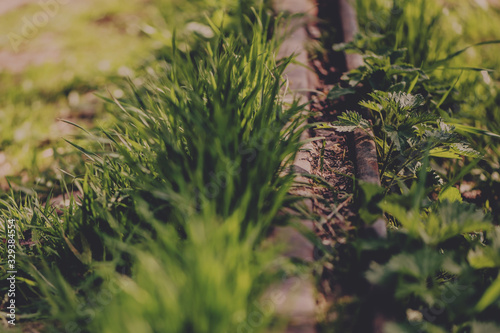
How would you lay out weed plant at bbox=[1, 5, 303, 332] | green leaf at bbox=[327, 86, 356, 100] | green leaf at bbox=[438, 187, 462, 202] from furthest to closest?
green leaf at bbox=[327, 86, 356, 100]
green leaf at bbox=[438, 187, 462, 202]
weed plant at bbox=[1, 5, 303, 332]

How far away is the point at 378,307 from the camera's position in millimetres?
1129

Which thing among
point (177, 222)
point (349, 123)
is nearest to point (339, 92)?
point (349, 123)

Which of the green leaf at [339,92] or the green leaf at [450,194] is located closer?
the green leaf at [450,194]

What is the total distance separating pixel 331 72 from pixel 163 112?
1066 mm

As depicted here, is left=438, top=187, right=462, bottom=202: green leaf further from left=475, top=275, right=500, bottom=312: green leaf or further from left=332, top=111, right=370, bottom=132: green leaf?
left=475, top=275, right=500, bottom=312: green leaf

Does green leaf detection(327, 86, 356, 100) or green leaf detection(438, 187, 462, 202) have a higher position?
green leaf detection(327, 86, 356, 100)

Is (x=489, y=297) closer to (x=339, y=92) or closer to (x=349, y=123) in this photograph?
(x=349, y=123)

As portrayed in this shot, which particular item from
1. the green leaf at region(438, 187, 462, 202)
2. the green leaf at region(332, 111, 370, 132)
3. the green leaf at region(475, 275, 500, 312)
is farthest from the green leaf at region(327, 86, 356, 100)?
the green leaf at region(475, 275, 500, 312)

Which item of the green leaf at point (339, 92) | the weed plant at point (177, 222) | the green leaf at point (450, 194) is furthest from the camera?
the green leaf at point (339, 92)

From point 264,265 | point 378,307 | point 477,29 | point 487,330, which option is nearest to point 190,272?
point 264,265

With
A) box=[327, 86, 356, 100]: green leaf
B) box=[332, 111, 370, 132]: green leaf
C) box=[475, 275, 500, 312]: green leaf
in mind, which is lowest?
box=[475, 275, 500, 312]: green leaf

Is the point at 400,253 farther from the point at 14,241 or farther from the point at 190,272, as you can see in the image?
the point at 14,241

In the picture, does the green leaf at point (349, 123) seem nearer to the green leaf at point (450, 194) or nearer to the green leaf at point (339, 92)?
the green leaf at point (339, 92)

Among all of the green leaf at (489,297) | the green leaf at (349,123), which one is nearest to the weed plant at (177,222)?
the green leaf at (349,123)
